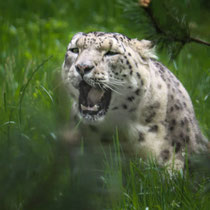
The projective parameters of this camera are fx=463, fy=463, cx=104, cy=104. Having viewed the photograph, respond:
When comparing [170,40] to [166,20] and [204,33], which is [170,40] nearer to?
[166,20]

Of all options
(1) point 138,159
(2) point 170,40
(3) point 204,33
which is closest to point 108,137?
(1) point 138,159

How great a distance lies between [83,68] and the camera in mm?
3398

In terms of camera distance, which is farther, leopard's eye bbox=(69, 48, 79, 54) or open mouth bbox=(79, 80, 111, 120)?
leopard's eye bbox=(69, 48, 79, 54)

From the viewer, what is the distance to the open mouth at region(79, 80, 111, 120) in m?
3.45

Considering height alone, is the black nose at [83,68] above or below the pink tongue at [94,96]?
above

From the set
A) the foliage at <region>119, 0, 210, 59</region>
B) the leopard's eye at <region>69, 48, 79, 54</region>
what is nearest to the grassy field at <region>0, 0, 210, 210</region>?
the foliage at <region>119, 0, 210, 59</region>

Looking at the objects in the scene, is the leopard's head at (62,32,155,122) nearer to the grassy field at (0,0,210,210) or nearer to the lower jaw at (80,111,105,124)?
the lower jaw at (80,111,105,124)

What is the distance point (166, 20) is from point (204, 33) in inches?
11.8

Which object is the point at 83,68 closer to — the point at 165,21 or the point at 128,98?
the point at 128,98

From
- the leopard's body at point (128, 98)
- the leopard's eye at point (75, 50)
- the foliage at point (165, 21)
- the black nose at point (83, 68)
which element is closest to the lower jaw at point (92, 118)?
the leopard's body at point (128, 98)

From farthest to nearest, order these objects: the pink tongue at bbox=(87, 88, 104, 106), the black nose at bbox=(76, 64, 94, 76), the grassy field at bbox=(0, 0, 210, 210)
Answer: the pink tongue at bbox=(87, 88, 104, 106) < the black nose at bbox=(76, 64, 94, 76) < the grassy field at bbox=(0, 0, 210, 210)

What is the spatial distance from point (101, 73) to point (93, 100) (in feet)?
0.76

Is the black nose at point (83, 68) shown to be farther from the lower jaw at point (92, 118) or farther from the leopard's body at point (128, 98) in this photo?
the lower jaw at point (92, 118)

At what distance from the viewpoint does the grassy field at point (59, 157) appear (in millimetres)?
1315
